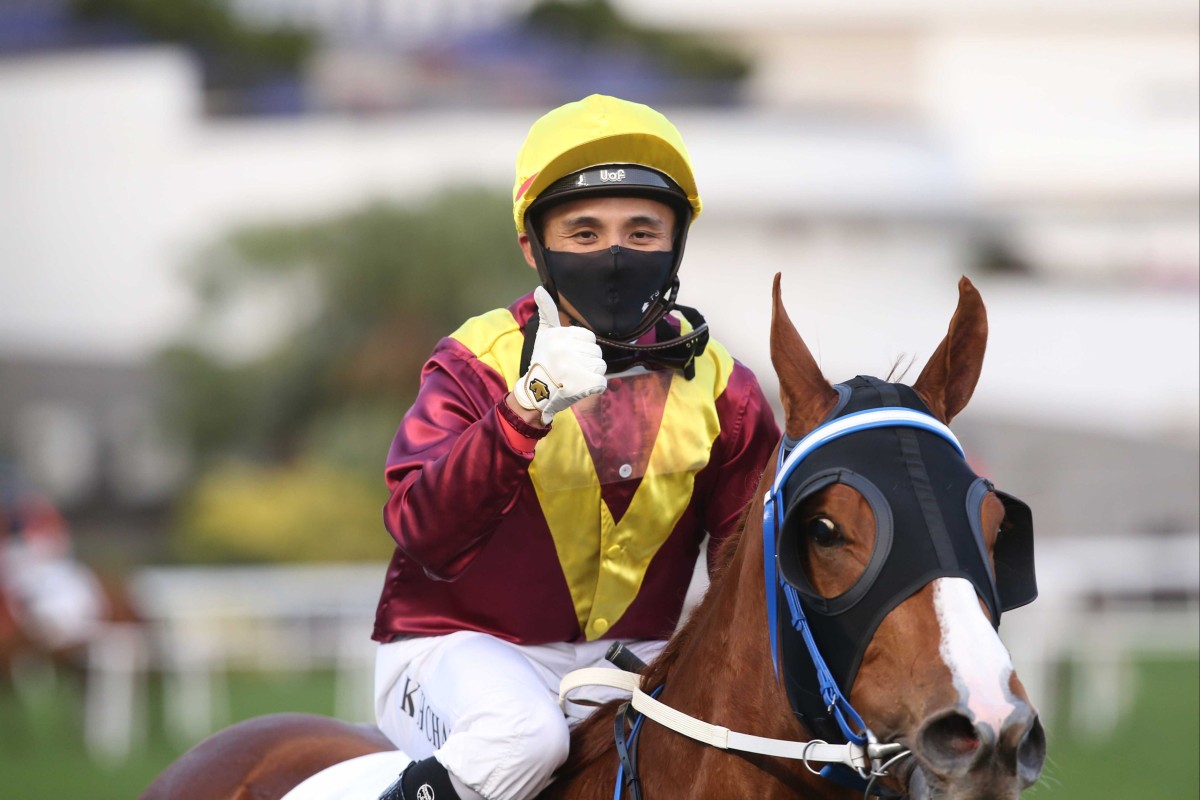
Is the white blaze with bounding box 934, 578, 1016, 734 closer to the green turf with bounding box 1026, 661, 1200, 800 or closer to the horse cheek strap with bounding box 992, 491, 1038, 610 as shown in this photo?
the horse cheek strap with bounding box 992, 491, 1038, 610

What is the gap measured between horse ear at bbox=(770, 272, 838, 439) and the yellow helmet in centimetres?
68

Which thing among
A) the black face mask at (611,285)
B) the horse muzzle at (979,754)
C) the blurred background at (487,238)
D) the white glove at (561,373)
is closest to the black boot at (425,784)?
the white glove at (561,373)

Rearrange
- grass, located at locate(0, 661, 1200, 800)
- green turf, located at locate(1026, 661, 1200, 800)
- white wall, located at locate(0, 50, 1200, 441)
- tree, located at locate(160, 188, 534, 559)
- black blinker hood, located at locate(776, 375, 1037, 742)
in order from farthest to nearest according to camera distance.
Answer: white wall, located at locate(0, 50, 1200, 441) < tree, located at locate(160, 188, 534, 559) < grass, located at locate(0, 661, 1200, 800) < green turf, located at locate(1026, 661, 1200, 800) < black blinker hood, located at locate(776, 375, 1037, 742)

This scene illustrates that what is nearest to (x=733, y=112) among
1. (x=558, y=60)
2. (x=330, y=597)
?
(x=558, y=60)

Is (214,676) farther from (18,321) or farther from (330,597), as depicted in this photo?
(18,321)

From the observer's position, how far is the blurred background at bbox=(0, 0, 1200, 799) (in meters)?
21.2

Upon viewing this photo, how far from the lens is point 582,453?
8.95ft

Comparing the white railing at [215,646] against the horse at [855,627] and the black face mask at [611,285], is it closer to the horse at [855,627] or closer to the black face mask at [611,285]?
the black face mask at [611,285]

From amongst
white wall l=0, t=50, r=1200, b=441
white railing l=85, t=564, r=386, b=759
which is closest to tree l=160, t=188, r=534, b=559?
white wall l=0, t=50, r=1200, b=441

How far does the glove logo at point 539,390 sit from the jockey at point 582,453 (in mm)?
290

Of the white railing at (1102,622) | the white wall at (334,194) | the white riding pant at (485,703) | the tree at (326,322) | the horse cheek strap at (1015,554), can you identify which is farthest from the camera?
the white wall at (334,194)

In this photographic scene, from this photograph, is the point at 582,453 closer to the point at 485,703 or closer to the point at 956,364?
the point at 485,703

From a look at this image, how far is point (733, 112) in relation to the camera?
25.2 metres

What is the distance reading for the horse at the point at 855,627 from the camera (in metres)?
1.88
